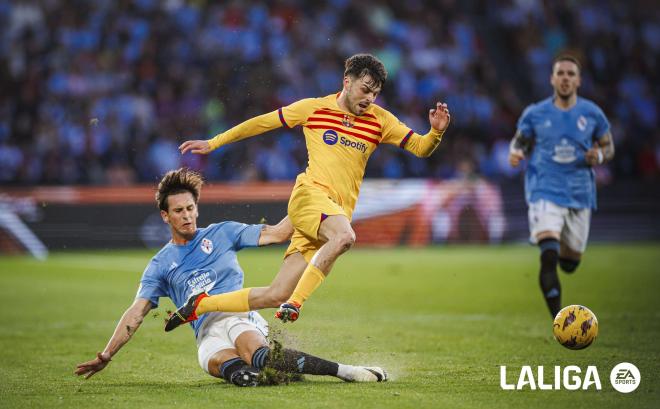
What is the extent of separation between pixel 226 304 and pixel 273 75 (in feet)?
51.0

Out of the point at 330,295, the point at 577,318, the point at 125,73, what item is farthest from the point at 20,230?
the point at 577,318

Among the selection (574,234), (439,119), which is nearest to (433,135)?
(439,119)


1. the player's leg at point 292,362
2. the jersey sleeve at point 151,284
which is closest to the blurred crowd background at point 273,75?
the jersey sleeve at point 151,284

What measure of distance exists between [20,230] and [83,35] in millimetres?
5651

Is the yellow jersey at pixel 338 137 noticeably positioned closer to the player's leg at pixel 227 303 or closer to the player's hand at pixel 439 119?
the player's hand at pixel 439 119

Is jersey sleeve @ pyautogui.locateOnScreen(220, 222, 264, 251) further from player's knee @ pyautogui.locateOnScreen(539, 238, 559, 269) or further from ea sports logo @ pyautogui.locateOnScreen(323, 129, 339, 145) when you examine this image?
player's knee @ pyautogui.locateOnScreen(539, 238, 559, 269)

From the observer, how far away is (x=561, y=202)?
10.8 metres

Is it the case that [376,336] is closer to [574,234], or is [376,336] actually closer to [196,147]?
[574,234]

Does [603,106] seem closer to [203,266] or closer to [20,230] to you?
[20,230]

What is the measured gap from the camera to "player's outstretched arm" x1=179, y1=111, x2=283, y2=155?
8.20 meters

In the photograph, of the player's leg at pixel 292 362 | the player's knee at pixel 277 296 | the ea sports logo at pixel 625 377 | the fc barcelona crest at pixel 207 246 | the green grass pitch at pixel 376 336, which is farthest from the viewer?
the fc barcelona crest at pixel 207 246

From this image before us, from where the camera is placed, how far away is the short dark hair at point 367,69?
27.0 ft

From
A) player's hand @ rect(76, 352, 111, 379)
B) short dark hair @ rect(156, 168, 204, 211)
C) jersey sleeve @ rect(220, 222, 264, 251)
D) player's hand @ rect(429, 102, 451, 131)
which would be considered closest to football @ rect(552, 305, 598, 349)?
player's hand @ rect(429, 102, 451, 131)

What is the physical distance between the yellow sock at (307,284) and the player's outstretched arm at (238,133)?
130 centimetres
